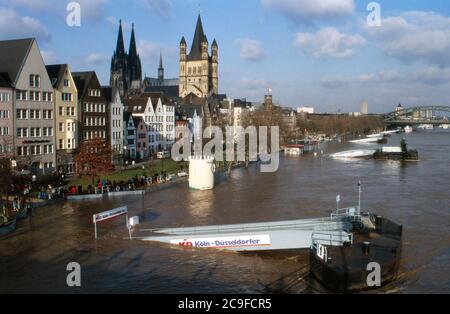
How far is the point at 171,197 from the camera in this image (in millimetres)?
39250

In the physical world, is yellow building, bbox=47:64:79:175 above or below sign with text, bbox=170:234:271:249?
above

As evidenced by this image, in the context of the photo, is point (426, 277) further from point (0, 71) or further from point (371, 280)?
point (0, 71)

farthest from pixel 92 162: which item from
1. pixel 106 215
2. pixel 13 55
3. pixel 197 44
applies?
pixel 197 44

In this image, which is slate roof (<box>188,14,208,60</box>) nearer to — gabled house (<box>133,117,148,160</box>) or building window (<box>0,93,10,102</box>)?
gabled house (<box>133,117,148,160</box>)

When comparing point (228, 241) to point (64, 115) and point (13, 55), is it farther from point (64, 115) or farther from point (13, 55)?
point (64, 115)

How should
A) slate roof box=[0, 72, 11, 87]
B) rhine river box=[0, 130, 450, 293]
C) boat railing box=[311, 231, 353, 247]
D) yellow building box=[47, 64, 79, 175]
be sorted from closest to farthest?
rhine river box=[0, 130, 450, 293] < boat railing box=[311, 231, 353, 247] < slate roof box=[0, 72, 11, 87] < yellow building box=[47, 64, 79, 175]

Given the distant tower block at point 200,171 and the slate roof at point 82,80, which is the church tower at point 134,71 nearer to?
the slate roof at point 82,80

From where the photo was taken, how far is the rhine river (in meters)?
19.0

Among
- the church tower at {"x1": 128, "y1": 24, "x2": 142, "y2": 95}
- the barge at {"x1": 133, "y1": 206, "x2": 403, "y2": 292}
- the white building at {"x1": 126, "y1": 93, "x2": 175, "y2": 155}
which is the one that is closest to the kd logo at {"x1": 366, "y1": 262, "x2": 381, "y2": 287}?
the barge at {"x1": 133, "y1": 206, "x2": 403, "y2": 292}

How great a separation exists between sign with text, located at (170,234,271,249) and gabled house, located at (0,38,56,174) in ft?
81.6

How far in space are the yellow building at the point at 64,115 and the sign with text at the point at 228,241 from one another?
101 feet

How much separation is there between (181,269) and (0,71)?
33758mm

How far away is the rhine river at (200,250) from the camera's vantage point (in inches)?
746
